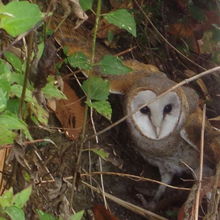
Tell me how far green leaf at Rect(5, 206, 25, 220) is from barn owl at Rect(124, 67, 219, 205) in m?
1.66

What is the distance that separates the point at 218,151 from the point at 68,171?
0.94 meters

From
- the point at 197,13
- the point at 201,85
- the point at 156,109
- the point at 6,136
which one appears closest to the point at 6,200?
the point at 6,136

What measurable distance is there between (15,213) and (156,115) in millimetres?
1702

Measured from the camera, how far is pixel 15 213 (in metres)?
1.47

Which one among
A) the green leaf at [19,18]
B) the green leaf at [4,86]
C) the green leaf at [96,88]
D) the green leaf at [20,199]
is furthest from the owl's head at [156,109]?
the green leaf at [19,18]

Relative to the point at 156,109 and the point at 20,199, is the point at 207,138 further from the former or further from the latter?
the point at 20,199

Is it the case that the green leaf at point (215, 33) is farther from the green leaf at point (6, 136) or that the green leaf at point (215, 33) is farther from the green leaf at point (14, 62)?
the green leaf at point (6, 136)

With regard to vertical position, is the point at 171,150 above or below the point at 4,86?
below

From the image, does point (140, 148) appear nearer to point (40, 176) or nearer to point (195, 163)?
point (195, 163)

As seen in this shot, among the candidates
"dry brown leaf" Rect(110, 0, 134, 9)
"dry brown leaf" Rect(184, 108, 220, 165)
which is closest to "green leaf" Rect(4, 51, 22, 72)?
"dry brown leaf" Rect(184, 108, 220, 165)

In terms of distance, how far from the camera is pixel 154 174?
10.9 ft

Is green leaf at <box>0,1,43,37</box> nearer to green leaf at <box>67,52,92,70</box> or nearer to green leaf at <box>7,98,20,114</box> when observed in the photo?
green leaf at <box>7,98,20,114</box>

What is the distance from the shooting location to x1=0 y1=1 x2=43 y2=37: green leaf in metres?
1.24

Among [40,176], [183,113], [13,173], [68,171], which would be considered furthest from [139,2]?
[13,173]
